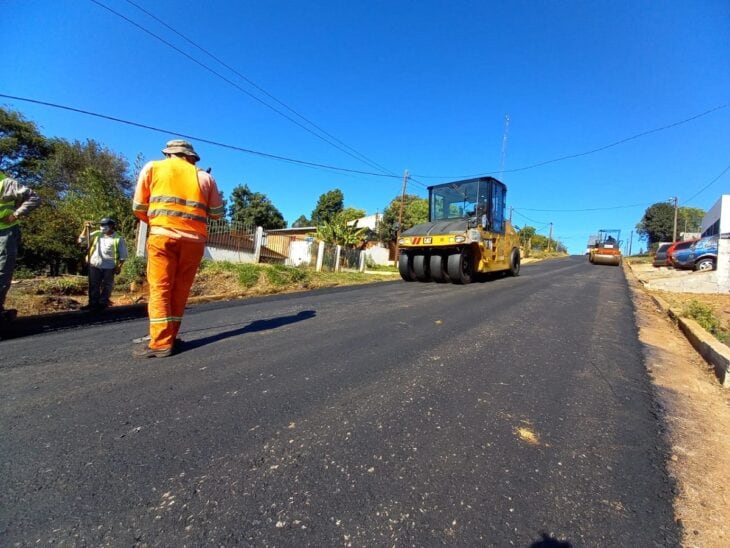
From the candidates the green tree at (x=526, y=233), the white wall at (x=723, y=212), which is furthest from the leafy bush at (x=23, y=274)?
the green tree at (x=526, y=233)

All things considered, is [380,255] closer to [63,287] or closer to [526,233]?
[63,287]

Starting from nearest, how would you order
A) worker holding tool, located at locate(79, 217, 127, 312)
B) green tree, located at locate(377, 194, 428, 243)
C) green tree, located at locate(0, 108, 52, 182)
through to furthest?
worker holding tool, located at locate(79, 217, 127, 312) < green tree, located at locate(0, 108, 52, 182) < green tree, located at locate(377, 194, 428, 243)

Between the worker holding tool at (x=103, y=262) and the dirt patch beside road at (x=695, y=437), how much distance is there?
6.36 m

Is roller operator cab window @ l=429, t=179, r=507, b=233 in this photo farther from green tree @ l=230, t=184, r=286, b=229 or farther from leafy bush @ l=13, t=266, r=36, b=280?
green tree @ l=230, t=184, r=286, b=229

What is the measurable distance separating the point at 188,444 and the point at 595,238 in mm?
35991

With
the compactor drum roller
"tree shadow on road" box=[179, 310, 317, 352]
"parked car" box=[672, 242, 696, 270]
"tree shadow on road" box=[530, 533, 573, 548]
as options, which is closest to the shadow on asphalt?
"tree shadow on road" box=[179, 310, 317, 352]

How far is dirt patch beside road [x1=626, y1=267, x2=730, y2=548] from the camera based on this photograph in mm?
1405

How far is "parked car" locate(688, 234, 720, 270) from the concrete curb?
41.6 feet

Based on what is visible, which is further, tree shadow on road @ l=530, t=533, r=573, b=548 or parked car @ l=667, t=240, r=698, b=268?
parked car @ l=667, t=240, r=698, b=268

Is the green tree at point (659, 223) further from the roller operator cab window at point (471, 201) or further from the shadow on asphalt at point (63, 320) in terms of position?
the shadow on asphalt at point (63, 320)

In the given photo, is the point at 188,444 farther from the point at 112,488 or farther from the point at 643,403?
the point at 643,403

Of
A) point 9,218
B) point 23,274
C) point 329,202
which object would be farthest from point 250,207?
point 9,218

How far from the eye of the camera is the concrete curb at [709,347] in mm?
3066

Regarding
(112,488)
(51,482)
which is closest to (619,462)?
(112,488)
